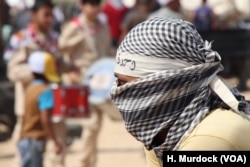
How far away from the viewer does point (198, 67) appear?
247 centimetres

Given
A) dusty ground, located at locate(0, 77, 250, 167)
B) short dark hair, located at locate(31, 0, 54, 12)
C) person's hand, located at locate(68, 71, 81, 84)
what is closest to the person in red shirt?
dusty ground, located at locate(0, 77, 250, 167)

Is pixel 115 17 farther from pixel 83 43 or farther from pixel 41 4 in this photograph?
pixel 41 4

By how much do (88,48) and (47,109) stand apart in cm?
174

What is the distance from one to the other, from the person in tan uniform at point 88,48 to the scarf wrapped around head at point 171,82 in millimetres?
5585

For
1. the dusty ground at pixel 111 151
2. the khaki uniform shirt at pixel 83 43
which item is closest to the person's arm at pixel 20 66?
the khaki uniform shirt at pixel 83 43

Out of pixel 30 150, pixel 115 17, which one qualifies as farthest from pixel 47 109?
pixel 115 17

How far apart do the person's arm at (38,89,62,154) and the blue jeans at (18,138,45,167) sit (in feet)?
0.40

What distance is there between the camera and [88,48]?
8414mm

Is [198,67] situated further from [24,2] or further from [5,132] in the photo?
[24,2]

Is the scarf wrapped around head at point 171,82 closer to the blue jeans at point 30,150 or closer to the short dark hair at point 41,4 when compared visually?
the blue jeans at point 30,150

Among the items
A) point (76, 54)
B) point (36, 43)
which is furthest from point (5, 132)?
point (36, 43)

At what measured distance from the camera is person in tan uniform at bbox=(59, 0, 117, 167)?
8.25 m

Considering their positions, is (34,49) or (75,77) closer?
(34,49)

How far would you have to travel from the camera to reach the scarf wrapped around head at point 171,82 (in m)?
2.47
